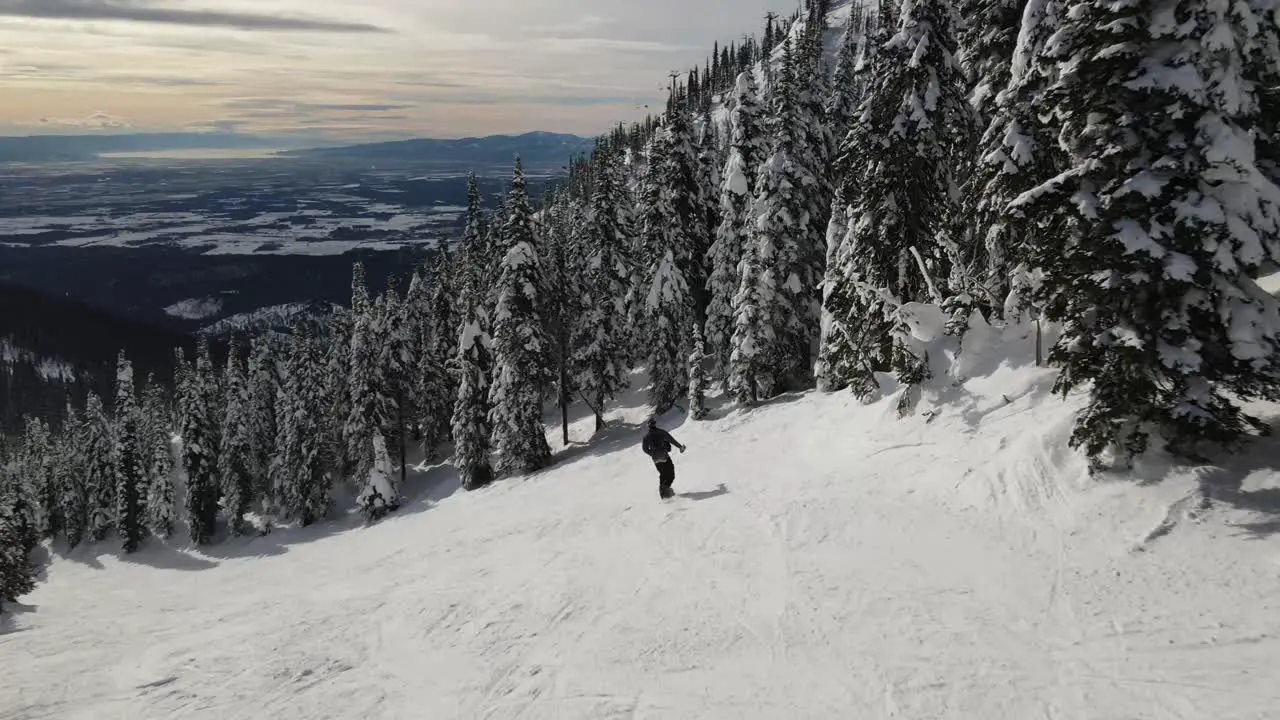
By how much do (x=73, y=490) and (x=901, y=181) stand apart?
6863cm

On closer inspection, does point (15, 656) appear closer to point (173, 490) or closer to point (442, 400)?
point (442, 400)

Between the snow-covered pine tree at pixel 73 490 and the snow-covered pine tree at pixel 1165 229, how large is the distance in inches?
2736

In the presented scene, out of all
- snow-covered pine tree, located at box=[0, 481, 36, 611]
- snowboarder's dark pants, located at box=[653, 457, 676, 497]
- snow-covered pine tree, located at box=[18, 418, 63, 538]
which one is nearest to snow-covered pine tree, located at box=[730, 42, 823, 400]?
snowboarder's dark pants, located at box=[653, 457, 676, 497]

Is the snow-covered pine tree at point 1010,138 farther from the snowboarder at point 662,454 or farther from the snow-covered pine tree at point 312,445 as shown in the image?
the snow-covered pine tree at point 312,445

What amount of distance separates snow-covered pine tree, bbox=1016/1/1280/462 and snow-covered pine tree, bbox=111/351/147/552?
58.4 metres

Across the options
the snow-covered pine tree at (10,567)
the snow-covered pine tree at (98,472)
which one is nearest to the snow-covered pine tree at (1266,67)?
the snow-covered pine tree at (10,567)

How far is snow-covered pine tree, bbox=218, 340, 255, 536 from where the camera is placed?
48.8 m

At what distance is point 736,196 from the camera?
108ft

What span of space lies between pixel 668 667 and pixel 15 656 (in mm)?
13574

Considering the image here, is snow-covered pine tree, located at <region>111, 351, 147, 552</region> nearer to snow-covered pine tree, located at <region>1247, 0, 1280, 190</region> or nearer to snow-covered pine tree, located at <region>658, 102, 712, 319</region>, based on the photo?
snow-covered pine tree, located at <region>658, 102, 712, 319</region>

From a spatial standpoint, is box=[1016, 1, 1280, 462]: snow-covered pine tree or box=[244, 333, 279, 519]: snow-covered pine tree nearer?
box=[1016, 1, 1280, 462]: snow-covered pine tree

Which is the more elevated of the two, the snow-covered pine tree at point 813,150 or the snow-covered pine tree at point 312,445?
the snow-covered pine tree at point 813,150

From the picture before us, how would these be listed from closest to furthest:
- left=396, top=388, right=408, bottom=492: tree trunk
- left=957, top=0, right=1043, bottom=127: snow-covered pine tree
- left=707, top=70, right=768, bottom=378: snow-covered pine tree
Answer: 1. left=957, top=0, right=1043, bottom=127: snow-covered pine tree
2. left=707, top=70, right=768, bottom=378: snow-covered pine tree
3. left=396, top=388, right=408, bottom=492: tree trunk

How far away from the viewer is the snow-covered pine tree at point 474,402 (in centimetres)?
3625
